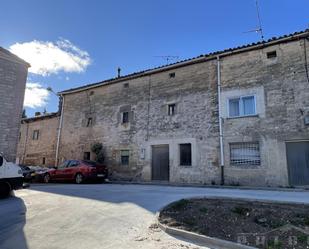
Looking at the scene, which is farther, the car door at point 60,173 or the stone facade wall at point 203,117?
the car door at point 60,173

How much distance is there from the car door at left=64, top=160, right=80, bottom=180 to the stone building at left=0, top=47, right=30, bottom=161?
10.8ft

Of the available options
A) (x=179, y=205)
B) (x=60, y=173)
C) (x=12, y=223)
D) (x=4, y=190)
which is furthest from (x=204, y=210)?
(x=60, y=173)

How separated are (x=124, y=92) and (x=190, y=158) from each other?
24.0 feet

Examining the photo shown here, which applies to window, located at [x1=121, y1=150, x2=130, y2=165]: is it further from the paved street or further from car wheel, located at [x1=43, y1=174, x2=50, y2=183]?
the paved street

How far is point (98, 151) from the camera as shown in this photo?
19.8 m

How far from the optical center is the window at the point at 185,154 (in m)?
16.0

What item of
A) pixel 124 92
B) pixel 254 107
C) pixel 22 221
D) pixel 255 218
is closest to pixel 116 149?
pixel 124 92

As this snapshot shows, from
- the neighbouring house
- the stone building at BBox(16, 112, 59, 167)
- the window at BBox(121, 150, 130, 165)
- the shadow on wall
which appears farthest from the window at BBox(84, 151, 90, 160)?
the shadow on wall

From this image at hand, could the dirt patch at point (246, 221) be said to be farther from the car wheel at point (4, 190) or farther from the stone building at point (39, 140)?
the stone building at point (39, 140)

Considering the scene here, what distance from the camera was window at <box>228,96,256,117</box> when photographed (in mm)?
14633

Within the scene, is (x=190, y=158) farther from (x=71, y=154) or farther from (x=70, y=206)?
(x=71, y=154)

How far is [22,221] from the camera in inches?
261

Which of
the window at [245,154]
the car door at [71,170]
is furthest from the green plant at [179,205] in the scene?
the car door at [71,170]

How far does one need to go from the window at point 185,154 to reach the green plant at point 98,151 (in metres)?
6.25
